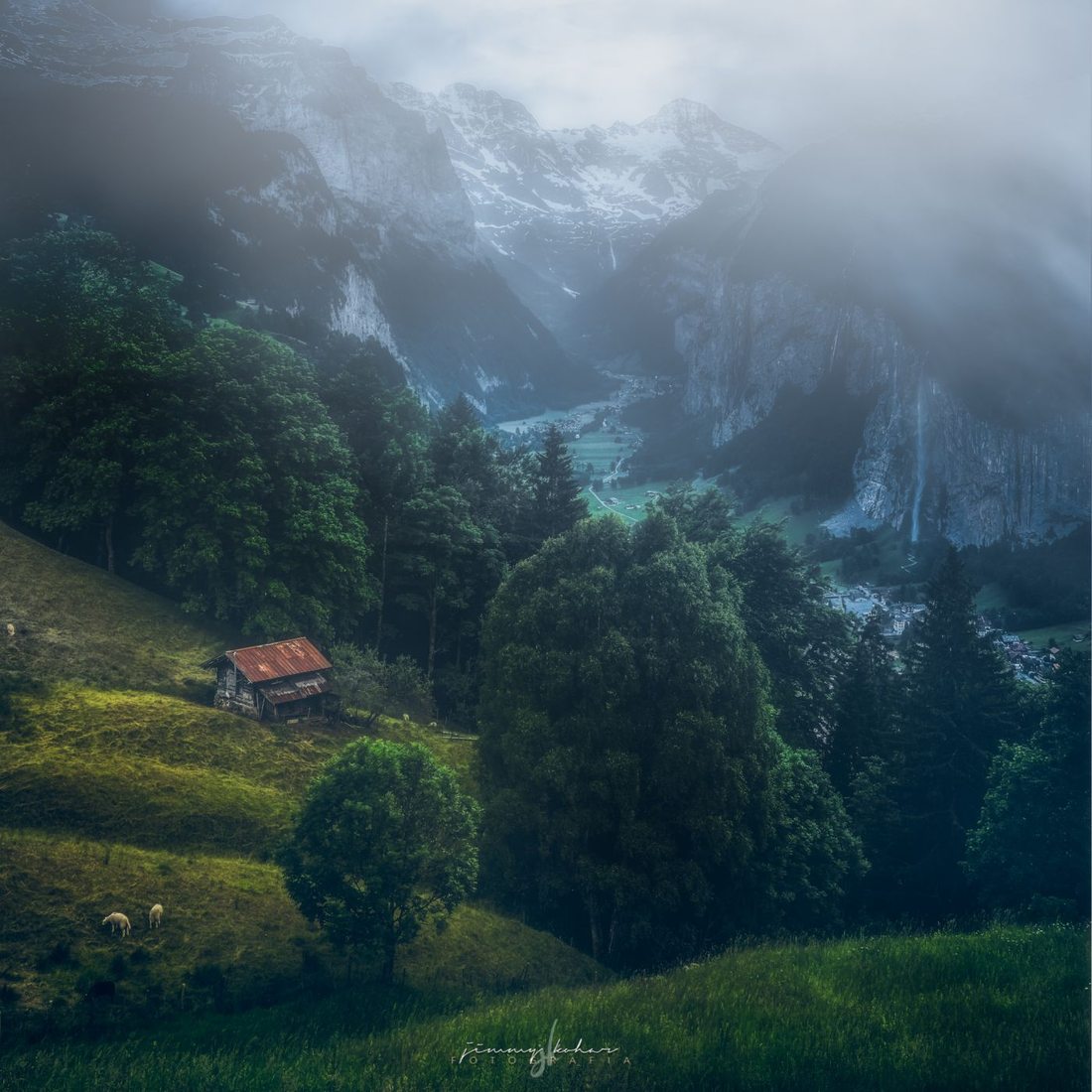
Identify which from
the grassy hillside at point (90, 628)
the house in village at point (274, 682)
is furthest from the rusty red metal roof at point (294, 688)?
the grassy hillside at point (90, 628)

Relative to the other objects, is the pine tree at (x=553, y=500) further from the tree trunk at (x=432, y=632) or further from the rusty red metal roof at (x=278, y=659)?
the rusty red metal roof at (x=278, y=659)

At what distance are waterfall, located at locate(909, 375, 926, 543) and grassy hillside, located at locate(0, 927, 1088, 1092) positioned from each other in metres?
142

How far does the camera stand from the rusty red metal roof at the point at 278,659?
1302 inches

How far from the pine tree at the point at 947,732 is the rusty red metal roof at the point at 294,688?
1064 inches

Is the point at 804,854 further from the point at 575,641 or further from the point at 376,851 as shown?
the point at 376,851

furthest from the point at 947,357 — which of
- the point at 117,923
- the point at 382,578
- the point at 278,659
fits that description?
the point at 117,923

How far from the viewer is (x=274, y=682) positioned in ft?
110

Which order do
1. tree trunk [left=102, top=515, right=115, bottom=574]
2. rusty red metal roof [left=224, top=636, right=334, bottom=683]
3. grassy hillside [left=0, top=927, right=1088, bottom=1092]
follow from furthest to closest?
tree trunk [left=102, top=515, right=115, bottom=574] → rusty red metal roof [left=224, top=636, right=334, bottom=683] → grassy hillside [left=0, top=927, right=1088, bottom=1092]

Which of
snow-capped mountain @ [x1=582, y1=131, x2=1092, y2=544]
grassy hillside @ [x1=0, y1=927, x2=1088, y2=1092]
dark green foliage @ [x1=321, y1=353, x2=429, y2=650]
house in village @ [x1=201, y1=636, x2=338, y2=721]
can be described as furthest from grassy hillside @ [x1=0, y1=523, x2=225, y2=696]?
snow-capped mountain @ [x1=582, y1=131, x2=1092, y2=544]

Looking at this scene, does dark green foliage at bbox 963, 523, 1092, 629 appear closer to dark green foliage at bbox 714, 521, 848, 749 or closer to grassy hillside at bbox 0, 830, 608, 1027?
dark green foliage at bbox 714, 521, 848, 749

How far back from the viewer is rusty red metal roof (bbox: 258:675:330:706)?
109 feet

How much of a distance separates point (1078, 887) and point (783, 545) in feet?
89.7

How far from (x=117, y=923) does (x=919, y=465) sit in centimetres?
16186

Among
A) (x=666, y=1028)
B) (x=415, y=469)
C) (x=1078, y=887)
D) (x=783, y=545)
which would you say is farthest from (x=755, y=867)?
(x=415, y=469)
